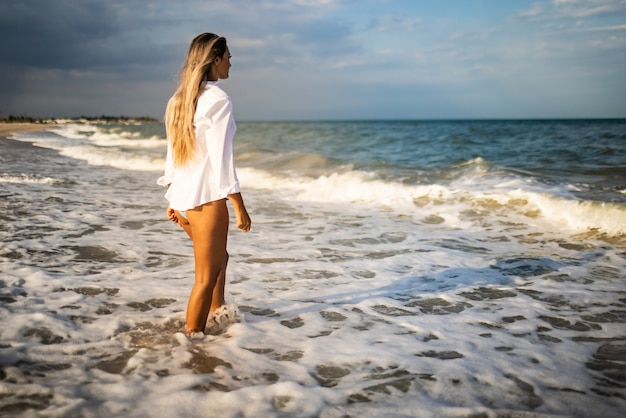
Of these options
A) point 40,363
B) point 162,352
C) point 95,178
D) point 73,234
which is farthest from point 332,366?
point 95,178

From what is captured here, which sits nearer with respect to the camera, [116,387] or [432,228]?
[116,387]

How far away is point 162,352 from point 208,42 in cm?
226

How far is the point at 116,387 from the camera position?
2895mm

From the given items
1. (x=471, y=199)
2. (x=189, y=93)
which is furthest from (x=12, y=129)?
(x=189, y=93)

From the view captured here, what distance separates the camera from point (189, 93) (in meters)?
3.16

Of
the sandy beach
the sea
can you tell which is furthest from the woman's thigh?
the sandy beach

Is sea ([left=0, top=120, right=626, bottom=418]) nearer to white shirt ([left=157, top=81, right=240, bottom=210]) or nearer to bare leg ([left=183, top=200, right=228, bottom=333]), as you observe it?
bare leg ([left=183, top=200, right=228, bottom=333])

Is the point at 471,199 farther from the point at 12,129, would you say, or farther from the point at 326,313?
the point at 12,129

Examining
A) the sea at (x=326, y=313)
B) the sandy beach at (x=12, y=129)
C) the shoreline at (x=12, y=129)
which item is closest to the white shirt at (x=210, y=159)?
the sea at (x=326, y=313)

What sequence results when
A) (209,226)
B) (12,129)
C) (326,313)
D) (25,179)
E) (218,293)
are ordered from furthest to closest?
(12,129), (25,179), (326,313), (218,293), (209,226)

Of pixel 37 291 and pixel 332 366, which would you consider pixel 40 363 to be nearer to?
pixel 37 291

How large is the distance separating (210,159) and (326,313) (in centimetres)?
197

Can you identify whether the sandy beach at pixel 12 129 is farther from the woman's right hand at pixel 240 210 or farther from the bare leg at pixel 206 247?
the woman's right hand at pixel 240 210

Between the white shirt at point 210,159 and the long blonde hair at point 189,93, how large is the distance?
0.04 meters
